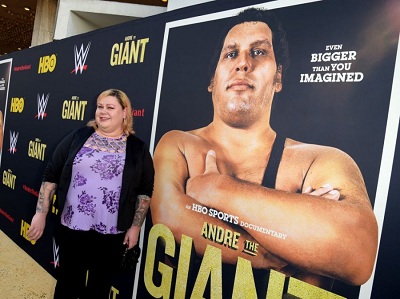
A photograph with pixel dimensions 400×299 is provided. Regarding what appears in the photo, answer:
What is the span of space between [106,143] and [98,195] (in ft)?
0.91

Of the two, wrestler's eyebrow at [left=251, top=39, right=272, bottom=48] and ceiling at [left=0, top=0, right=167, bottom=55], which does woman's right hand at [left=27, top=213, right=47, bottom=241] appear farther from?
ceiling at [left=0, top=0, right=167, bottom=55]

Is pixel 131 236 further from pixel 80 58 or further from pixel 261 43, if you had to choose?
pixel 80 58

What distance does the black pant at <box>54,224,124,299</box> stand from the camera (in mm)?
1874

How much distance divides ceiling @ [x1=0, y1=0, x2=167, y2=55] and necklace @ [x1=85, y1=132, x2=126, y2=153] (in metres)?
4.68

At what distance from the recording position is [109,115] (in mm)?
1928

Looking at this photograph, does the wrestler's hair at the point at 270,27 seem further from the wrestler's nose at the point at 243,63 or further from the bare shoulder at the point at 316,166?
the bare shoulder at the point at 316,166

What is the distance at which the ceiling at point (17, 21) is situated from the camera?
852cm

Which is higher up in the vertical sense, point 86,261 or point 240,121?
point 240,121

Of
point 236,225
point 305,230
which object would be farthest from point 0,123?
point 305,230

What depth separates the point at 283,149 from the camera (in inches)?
63.7

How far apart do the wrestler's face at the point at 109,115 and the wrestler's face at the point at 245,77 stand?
52cm

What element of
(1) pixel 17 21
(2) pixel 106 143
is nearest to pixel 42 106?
(2) pixel 106 143

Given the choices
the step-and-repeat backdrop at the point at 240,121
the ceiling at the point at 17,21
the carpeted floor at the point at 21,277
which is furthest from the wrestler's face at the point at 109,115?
the ceiling at the point at 17,21

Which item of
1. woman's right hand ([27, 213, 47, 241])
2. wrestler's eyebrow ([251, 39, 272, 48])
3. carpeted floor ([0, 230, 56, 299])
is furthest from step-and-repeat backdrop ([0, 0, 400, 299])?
woman's right hand ([27, 213, 47, 241])
